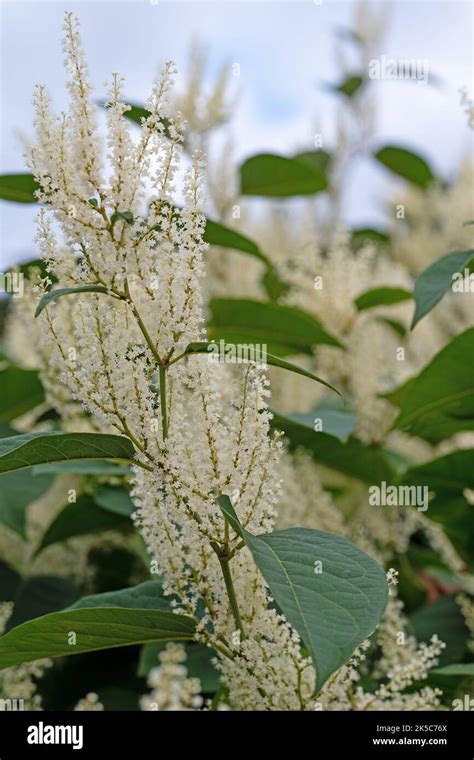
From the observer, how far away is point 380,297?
146 centimetres

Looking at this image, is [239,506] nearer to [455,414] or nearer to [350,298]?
[455,414]

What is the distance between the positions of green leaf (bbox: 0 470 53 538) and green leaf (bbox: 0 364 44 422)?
0.18 meters

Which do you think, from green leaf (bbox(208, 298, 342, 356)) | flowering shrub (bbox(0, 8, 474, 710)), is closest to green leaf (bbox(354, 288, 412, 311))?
flowering shrub (bbox(0, 8, 474, 710))

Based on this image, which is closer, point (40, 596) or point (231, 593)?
point (231, 593)

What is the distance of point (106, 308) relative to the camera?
720 mm

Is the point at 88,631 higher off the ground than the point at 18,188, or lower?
lower

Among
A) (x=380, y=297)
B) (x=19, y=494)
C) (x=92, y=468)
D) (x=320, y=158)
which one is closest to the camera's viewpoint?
(x=92, y=468)

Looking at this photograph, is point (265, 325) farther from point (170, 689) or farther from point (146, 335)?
point (170, 689)

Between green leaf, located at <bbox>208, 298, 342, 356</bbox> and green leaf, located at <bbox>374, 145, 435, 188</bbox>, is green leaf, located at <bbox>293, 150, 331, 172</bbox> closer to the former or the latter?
green leaf, located at <bbox>374, 145, 435, 188</bbox>

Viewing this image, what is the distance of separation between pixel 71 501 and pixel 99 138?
655 millimetres

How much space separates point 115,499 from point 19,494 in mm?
138

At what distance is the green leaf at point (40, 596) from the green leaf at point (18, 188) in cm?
53

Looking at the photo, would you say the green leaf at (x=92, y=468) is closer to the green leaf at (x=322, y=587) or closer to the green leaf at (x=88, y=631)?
the green leaf at (x=88, y=631)

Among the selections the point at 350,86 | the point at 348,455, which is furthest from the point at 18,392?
the point at 350,86
